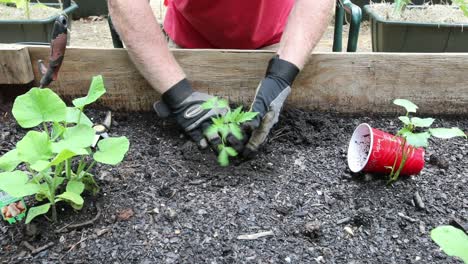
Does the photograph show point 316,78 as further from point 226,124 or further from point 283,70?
point 226,124

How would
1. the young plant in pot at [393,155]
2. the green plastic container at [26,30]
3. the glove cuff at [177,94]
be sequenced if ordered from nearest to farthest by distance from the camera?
1. the young plant in pot at [393,155]
2. the glove cuff at [177,94]
3. the green plastic container at [26,30]

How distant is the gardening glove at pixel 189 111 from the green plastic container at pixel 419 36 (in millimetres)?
915

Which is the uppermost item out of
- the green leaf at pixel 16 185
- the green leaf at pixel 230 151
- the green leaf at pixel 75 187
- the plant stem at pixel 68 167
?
the green leaf at pixel 16 185

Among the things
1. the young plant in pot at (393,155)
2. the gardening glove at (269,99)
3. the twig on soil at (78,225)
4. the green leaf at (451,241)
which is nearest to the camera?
the green leaf at (451,241)

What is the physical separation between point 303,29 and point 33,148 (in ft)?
3.06

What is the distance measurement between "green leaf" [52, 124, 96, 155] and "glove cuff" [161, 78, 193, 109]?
42 centimetres

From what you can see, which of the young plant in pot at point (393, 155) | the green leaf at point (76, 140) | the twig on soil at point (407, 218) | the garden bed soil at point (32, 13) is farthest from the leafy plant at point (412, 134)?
the garden bed soil at point (32, 13)

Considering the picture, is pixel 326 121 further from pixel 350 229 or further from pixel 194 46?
pixel 194 46

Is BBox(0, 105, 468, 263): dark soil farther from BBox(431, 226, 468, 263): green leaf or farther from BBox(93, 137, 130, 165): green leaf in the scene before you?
BBox(431, 226, 468, 263): green leaf

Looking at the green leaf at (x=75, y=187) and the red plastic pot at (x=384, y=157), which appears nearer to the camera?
the green leaf at (x=75, y=187)

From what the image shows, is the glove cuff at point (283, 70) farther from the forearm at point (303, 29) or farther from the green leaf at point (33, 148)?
the green leaf at point (33, 148)

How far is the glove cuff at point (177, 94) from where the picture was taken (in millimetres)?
1402

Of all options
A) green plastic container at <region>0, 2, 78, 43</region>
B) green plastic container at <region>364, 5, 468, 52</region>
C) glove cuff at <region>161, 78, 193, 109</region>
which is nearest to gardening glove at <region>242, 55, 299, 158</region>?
glove cuff at <region>161, 78, 193, 109</region>

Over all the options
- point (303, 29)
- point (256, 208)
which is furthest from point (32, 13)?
point (256, 208)
